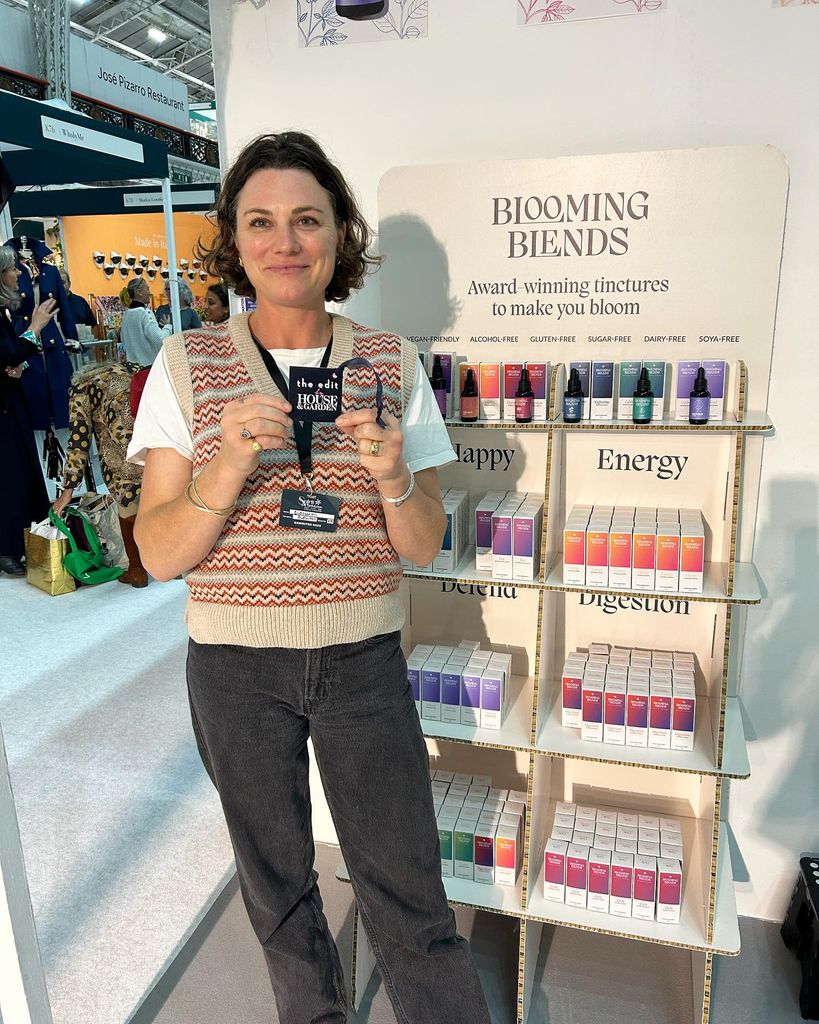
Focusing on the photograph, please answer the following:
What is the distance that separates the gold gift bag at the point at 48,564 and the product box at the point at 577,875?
4300 mm

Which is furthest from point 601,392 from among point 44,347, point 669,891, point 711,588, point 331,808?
point 44,347

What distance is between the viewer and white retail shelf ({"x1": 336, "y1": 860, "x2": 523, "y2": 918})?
2137 millimetres

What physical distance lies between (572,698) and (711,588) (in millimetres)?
466

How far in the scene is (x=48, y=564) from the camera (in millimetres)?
5336

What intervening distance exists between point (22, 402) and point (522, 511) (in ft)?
16.1

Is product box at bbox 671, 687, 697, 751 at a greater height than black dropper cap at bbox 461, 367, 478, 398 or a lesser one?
lesser

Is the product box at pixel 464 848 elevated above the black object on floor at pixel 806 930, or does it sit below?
above

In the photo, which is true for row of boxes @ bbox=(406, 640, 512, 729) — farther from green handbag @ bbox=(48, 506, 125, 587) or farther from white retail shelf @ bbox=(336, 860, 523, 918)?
green handbag @ bbox=(48, 506, 125, 587)

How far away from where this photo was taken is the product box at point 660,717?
6.50 ft

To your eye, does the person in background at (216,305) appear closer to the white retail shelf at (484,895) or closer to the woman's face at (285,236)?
the woman's face at (285,236)

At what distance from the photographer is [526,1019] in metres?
2.18

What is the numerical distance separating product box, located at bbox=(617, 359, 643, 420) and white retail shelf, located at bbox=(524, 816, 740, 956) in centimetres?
116

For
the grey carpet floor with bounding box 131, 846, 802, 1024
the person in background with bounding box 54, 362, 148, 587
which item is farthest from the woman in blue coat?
the grey carpet floor with bounding box 131, 846, 802, 1024

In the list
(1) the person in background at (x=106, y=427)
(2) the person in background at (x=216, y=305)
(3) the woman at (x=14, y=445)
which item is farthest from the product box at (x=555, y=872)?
(3) the woman at (x=14, y=445)
